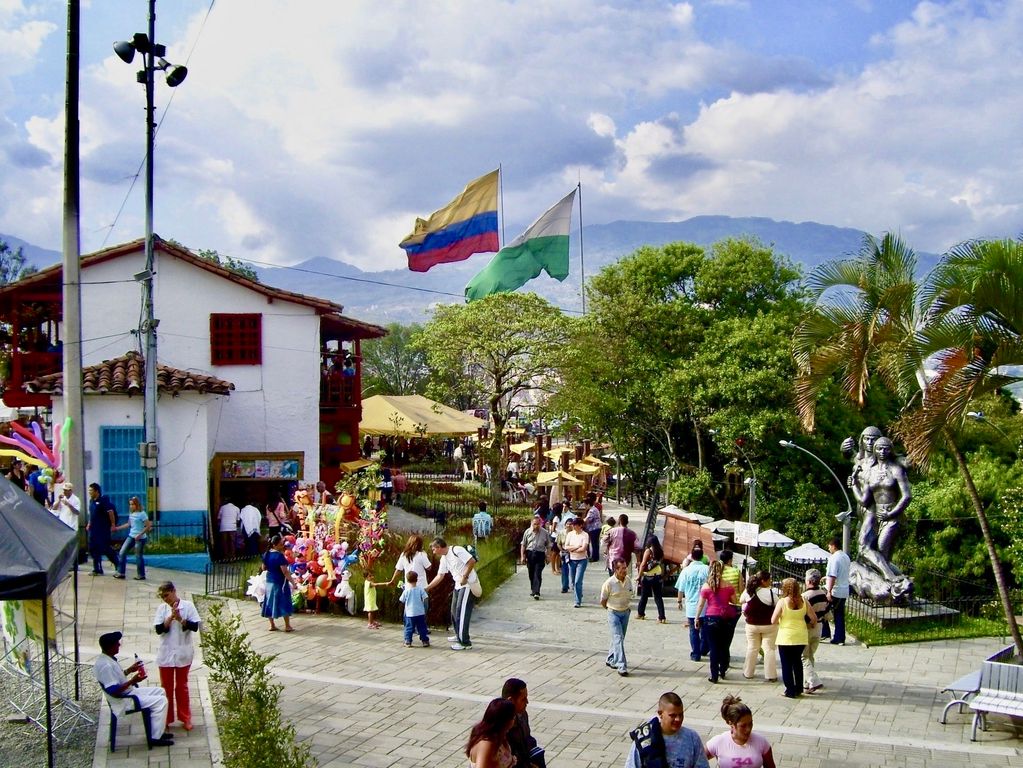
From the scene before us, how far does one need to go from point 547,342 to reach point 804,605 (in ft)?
66.4

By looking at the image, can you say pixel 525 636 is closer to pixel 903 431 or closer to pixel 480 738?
pixel 903 431

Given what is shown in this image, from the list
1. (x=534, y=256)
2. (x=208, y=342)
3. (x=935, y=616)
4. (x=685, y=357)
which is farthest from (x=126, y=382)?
(x=685, y=357)

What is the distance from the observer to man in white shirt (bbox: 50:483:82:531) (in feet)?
54.4

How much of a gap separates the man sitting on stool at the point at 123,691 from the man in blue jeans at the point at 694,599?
22.5 feet

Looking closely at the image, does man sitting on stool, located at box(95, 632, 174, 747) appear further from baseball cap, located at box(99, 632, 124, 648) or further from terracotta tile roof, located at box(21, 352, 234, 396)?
terracotta tile roof, located at box(21, 352, 234, 396)

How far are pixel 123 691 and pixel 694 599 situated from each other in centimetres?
739

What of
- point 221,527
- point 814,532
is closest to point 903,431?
point 221,527

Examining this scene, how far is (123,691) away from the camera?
351 inches

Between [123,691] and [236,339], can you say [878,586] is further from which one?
[236,339]

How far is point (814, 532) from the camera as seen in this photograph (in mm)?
29609

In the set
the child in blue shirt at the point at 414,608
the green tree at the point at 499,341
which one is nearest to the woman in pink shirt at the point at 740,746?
the child in blue shirt at the point at 414,608

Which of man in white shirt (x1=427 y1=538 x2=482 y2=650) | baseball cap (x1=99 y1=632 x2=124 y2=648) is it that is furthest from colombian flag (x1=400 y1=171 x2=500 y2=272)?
baseball cap (x1=99 y1=632 x2=124 y2=648)

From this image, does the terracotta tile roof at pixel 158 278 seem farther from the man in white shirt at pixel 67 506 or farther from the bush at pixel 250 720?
the bush at pixel 250 720

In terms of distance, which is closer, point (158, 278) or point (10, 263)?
point (158, 278)
